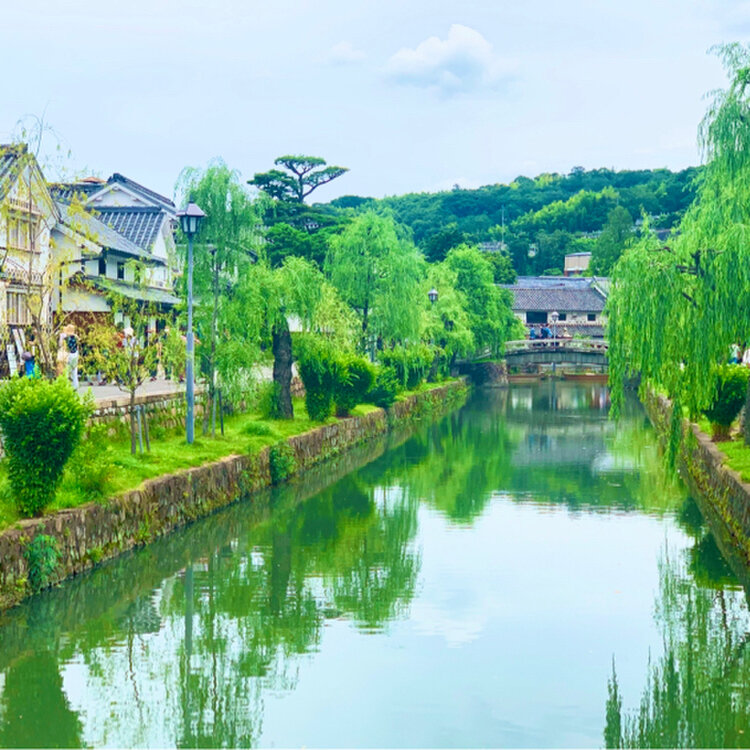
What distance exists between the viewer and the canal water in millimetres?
10078

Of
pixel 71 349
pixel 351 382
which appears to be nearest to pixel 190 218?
pixel 71 349

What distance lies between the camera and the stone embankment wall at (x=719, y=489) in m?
16.3

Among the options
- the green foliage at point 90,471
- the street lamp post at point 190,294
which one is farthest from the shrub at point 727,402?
the green foliage at point 90,471

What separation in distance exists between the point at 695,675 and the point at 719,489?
27.6 ft

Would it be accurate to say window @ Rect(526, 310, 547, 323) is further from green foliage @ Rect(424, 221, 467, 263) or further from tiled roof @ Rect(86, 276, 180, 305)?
tiled roof @ Rect(86, 276, 180, 305)

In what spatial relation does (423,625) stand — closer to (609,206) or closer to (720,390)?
(720,390)

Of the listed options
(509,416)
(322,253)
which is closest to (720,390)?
(509,416)

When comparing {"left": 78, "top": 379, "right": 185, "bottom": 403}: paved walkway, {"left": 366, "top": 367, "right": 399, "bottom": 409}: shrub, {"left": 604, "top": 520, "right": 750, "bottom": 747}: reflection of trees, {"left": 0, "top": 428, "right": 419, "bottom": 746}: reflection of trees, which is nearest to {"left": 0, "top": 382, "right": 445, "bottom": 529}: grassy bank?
{"left": 0, "top": 428, "right": 419, "bottom": 746}: reflection of trees

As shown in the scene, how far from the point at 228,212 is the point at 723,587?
45.1 feet

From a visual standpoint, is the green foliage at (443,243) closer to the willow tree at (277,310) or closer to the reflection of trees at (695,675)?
the willow tree at (277,310)

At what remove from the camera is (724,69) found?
19.9m

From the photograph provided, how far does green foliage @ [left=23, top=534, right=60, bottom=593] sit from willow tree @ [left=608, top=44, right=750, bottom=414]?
971 centimetres

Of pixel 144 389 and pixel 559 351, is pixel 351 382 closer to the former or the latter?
pixel 144 389

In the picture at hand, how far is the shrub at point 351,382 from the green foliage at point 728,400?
32.4 feet
